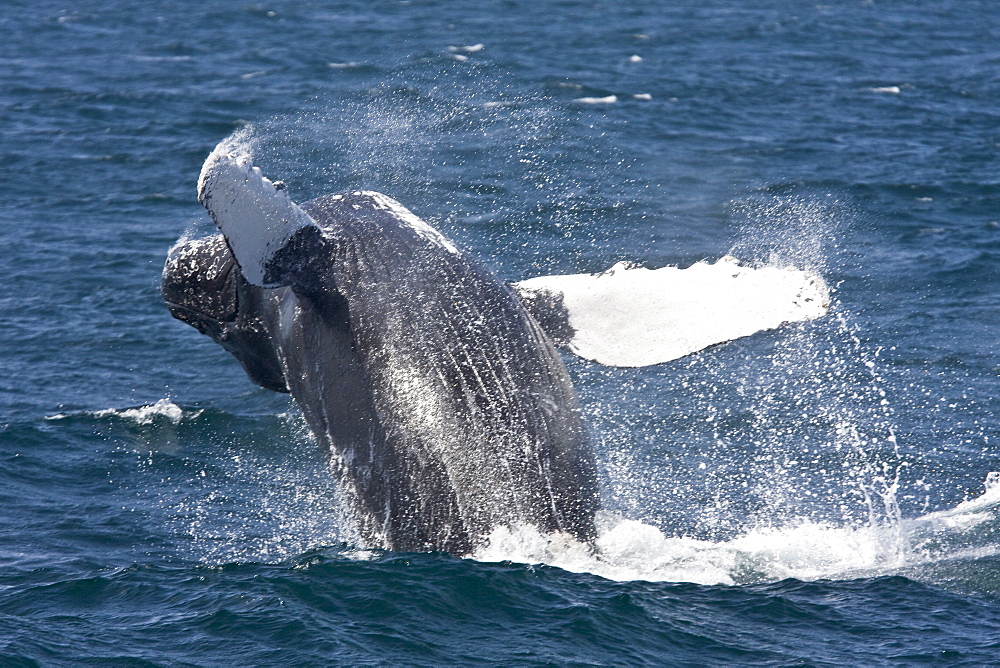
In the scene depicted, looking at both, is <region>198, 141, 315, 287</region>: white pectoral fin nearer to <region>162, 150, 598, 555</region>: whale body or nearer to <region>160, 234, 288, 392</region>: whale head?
<region>162, 150, 598, 555</region>: whale body

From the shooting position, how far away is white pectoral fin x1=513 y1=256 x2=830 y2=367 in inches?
464

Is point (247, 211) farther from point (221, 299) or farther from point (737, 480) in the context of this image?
point (737, 480)

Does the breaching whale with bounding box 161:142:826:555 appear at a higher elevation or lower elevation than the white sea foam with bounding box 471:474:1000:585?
higher

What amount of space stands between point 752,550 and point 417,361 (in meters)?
3.81

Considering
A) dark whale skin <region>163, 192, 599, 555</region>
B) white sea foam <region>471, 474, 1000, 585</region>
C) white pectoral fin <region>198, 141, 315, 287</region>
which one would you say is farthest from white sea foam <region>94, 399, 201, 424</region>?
white pectoral fin <region>198, 141, 315, 287</region>

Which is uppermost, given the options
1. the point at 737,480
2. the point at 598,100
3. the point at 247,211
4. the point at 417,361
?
the point at 247,211

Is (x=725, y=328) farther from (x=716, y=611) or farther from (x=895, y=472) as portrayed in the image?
(x=895, y=472)

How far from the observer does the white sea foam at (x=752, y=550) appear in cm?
1087

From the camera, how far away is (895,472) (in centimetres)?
1445

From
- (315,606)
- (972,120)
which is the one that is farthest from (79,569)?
(972,120)

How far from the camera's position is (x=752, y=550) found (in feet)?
40.1

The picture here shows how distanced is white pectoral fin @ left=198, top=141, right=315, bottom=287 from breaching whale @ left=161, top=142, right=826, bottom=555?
0.01 m

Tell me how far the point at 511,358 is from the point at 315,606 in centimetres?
263

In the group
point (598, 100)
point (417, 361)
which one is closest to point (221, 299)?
point (417, 361)
